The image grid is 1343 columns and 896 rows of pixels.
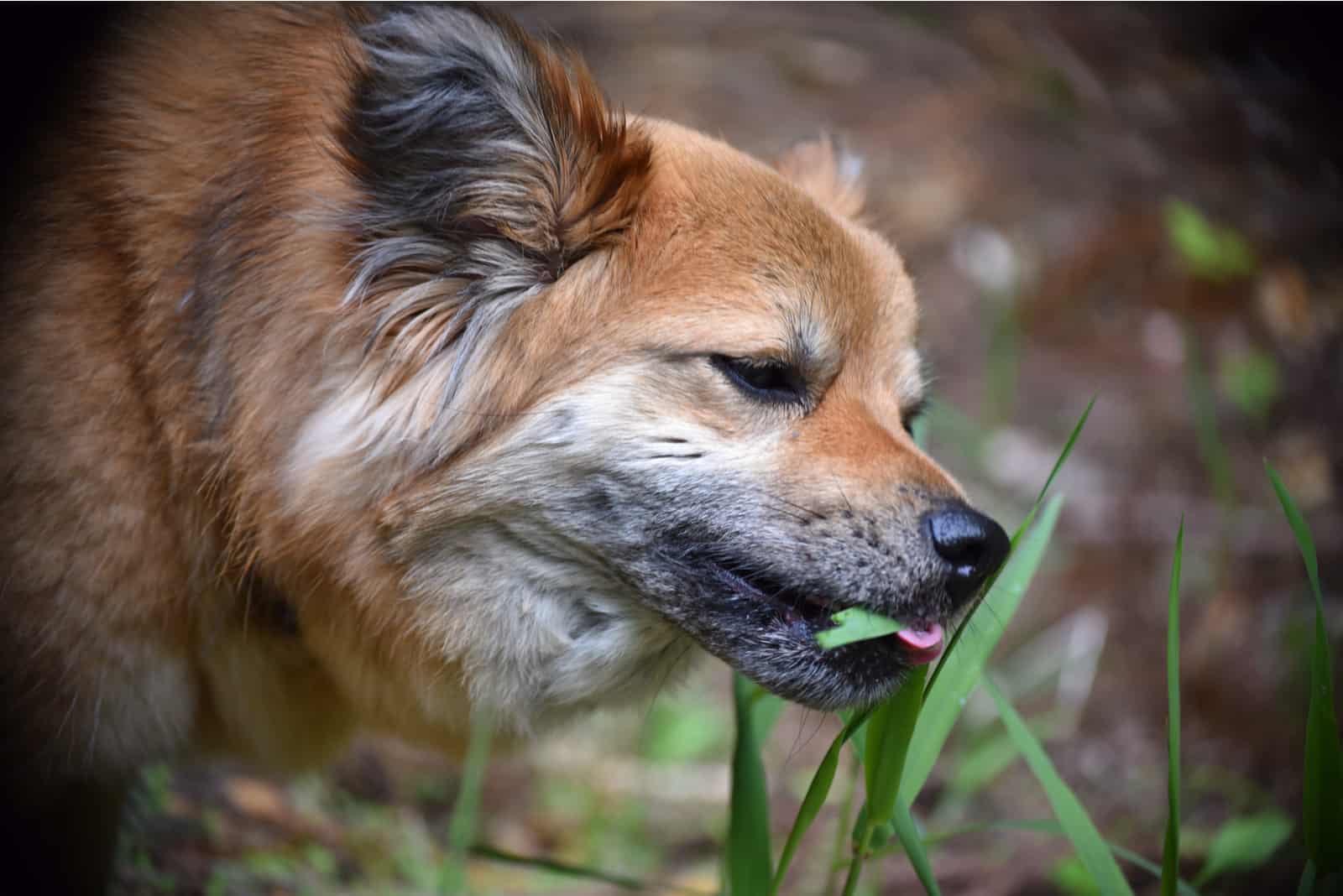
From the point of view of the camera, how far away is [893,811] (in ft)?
7.50

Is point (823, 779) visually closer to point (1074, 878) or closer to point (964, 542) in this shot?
point (964, 542)

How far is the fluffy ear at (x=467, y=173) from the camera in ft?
7.50

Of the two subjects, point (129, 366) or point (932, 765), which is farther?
point (129, 366)

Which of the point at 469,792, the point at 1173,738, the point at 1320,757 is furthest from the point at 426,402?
the point at 1320,757

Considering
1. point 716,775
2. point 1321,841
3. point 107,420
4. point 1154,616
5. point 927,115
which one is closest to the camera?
point 1321,841

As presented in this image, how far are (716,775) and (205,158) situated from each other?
2991 millimetres

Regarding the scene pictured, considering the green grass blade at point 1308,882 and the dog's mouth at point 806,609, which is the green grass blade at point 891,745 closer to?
the dog's mouth at point 806,609

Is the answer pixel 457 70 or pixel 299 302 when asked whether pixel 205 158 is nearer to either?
pixel 299 302

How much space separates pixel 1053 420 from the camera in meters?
5.88

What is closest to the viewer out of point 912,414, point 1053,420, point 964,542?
point 964,542

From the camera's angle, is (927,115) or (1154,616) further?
(927,115)

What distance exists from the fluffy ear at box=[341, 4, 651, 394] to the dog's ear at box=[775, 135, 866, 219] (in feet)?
3.07

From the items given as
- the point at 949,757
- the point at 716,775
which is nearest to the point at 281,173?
the point at 716,775

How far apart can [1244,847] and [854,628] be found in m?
1.53
